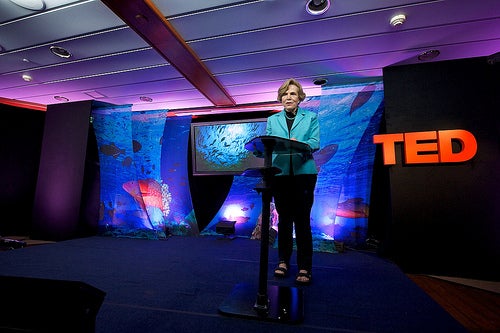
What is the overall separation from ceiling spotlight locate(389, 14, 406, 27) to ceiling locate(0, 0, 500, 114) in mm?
41

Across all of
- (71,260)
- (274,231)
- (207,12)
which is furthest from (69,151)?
(274,231)

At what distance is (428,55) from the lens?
9.75 feet

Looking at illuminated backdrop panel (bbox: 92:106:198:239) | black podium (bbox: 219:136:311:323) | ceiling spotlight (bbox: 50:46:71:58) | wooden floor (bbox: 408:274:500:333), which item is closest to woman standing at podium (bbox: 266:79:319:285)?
black podium (bbox: 219:136:311:323)

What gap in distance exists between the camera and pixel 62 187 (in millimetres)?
4348

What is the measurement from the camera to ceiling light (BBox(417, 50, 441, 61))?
9.57 feet

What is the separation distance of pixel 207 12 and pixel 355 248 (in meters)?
3.88

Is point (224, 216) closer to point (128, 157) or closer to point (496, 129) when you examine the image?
point (128, 157)

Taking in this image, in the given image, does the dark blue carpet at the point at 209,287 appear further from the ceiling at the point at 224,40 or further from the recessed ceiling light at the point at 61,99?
the recessed ceiling light at the point at 61,99

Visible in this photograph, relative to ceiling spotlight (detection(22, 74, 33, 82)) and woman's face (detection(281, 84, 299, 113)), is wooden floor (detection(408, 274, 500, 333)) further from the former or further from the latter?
ceiling spotlight (detection(22, 74, 33, 82))

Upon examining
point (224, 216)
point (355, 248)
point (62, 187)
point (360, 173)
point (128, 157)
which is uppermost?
point (128, 157)

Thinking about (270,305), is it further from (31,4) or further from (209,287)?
(31,4)

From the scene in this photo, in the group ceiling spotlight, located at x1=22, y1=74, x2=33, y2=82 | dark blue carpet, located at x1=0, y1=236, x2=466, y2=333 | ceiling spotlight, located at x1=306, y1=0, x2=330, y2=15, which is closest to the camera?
dark blue carpet, located at x1=0, y1=236, x2=466, y2=333

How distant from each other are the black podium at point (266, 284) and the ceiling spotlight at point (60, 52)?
3.19m

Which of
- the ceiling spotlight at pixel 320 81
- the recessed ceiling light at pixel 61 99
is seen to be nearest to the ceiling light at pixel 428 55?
the ceiling spotlight at pixel 320 81
